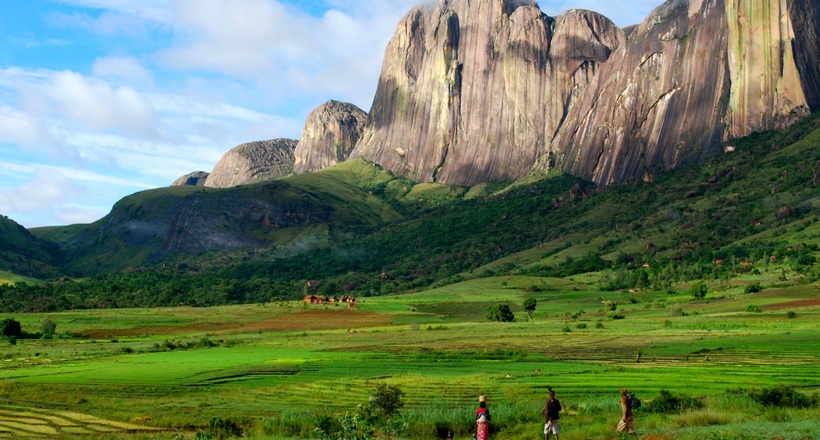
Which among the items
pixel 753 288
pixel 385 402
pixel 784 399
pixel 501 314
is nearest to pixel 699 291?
pixel 753 288

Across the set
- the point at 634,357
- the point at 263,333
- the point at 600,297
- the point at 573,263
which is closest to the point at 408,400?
the point at 634,357

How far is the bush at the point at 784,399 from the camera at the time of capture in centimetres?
3534

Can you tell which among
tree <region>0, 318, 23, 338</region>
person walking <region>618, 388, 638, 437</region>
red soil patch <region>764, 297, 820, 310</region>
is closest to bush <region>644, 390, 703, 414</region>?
person walking <region>618, 388, 638, 437</region>

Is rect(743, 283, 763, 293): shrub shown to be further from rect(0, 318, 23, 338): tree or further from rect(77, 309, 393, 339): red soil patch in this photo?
rect(0, 318, 23, 338): tree

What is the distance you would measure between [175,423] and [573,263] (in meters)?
136

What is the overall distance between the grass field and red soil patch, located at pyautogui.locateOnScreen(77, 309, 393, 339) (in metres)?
0.37

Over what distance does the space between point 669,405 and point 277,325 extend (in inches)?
3030

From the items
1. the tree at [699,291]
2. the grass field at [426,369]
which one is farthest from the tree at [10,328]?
the tree at [699,291]

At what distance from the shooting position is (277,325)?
108438 mm

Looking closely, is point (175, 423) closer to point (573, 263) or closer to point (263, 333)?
point (263, 333)

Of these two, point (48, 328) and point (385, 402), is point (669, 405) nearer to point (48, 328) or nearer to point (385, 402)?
point (385, 402)

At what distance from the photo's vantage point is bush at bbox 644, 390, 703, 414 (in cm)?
3625

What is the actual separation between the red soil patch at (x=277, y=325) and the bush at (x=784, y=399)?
238 ft

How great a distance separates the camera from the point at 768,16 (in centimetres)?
19150
